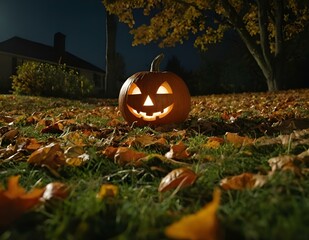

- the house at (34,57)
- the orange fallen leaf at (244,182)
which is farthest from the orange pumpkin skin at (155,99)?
the house at (34,57)

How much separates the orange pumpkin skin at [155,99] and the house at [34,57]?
23073mm

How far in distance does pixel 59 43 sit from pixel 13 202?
39.3 meters

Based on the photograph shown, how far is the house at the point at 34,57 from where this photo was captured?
99.5 ft

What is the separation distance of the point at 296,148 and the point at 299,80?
27.1m

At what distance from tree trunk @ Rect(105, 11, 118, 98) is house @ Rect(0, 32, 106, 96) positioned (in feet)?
20.8

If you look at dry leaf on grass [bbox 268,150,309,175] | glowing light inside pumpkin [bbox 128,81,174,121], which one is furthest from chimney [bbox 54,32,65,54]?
dry leaf on grass [bbox 268,150,309,175]

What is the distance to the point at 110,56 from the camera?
21203mm

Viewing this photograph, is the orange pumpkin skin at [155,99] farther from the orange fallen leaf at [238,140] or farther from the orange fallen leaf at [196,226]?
the orange fallen leaf at [196,226]

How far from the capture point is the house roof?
1266 inches

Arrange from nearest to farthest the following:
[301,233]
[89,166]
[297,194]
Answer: [301,233]
[297,194]
[89,166]

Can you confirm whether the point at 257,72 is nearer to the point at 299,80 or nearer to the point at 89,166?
the point at 299,80

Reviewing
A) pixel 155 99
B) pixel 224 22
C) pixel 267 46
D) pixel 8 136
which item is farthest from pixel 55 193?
pixel 224 22

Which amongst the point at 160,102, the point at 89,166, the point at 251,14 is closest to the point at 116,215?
the point at 89,166

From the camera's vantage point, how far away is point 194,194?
152 cm
